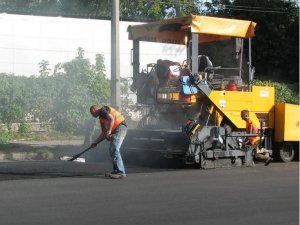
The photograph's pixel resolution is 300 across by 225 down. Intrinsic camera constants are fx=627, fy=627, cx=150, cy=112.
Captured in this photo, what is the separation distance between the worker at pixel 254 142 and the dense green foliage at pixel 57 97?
7.46 m

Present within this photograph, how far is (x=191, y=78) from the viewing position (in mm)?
12789

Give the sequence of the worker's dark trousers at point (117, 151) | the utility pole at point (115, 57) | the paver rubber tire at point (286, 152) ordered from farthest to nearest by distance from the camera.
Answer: the utility pole at point (115, 57), the paver rubber tire at point (286, 152), the worker's dark trousers at point (117, 151)

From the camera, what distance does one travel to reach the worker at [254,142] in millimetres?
13176

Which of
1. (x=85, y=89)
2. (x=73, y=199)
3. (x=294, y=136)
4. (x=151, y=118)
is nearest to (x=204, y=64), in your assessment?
(x=151, y=118)

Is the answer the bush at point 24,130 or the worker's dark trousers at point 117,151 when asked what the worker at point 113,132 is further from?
the bush at point 24,130

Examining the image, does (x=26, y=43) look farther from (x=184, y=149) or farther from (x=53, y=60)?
(x=184, y=149)

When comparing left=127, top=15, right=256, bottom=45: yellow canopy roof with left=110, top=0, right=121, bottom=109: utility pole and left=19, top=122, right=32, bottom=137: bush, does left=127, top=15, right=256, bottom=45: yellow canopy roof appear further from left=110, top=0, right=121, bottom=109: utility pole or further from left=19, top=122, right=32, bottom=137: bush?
left=19, top=122, right=32, bottom=137: bush

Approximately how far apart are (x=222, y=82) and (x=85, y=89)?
7.53m

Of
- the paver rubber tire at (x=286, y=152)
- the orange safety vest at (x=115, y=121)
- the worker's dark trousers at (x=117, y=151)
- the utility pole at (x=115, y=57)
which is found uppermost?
the utility pole at (x=115, y=57)

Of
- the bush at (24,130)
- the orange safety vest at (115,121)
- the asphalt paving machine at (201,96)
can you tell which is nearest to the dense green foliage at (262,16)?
the bush at (24,130)

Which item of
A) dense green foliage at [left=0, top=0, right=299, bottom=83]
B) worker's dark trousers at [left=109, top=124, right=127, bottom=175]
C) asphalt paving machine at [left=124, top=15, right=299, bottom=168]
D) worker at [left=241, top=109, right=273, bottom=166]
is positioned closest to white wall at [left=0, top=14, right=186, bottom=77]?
dense green foliage at [left=0, top=0, right=299, bottom=83]

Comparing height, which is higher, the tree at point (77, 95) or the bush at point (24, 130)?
the tree at point (77, 95)

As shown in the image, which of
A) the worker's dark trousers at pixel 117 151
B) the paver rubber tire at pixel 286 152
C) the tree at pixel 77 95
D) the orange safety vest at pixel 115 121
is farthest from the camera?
the tree at pixel 77 95

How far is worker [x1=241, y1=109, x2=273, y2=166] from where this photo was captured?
1318cm
